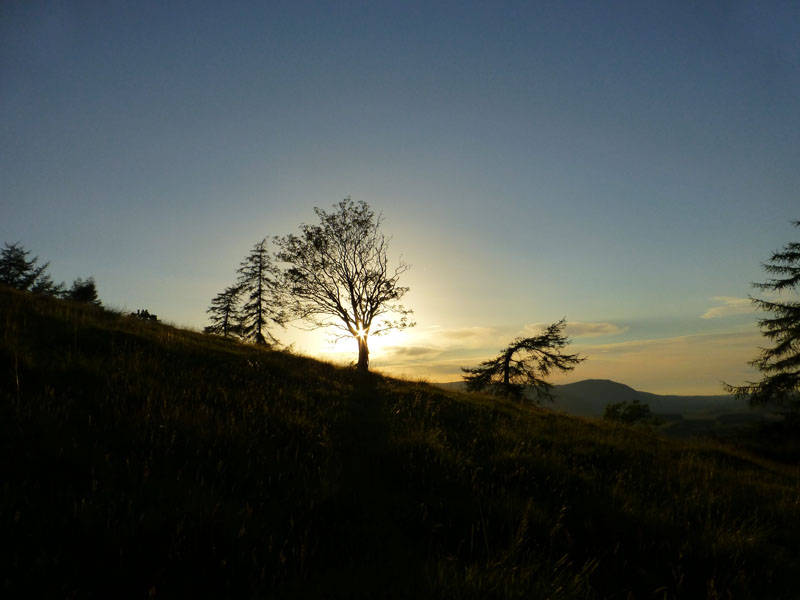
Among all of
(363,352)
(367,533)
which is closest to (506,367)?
(363,352)

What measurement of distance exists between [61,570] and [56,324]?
8.11 m

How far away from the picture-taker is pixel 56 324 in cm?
795

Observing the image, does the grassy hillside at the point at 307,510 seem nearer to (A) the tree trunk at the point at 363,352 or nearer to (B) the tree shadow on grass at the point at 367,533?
(B) the tree shadow on grass at the point at 367,533

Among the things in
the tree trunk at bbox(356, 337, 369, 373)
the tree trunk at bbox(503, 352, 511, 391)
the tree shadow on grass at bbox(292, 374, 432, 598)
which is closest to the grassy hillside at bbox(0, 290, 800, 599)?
the tree shadow on grass at bbox(292, 374, 432, 598)

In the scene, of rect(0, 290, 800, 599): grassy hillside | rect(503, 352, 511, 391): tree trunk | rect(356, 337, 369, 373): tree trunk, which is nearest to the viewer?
rect(0, 290, 800, 599): grassy hillside

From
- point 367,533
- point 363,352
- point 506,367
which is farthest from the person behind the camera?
point 506,367

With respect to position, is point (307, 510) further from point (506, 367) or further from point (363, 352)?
point (506, 367)

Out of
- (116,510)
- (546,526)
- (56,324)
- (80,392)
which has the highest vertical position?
(56,324)

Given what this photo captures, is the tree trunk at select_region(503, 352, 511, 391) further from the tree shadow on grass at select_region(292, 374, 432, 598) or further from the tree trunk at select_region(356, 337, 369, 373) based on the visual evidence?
the tree shadow on grass at select_region(292, 374, 432, 598)

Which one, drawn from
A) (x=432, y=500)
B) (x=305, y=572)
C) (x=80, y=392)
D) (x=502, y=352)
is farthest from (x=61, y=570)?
(x=502, y=352)

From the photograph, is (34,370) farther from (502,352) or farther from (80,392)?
(502,352)

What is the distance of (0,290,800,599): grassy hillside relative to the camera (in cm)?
225

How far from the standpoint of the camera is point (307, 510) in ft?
10.0

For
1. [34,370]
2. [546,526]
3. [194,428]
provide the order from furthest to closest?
[34,370], [194,428], [546,526]
